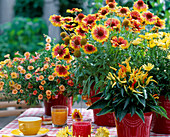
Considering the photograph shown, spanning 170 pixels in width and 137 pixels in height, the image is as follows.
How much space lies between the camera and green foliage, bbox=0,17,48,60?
5004 mm

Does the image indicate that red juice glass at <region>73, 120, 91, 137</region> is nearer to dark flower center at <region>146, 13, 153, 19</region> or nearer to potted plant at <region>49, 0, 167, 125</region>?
potted plant at <region>49, 0, 167, 125</region>

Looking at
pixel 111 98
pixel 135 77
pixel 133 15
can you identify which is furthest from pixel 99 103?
pixel 133 15

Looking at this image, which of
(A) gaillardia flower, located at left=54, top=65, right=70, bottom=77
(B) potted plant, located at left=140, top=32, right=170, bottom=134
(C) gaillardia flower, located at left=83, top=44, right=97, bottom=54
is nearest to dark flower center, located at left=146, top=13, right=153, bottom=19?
(B) potted plant, located at left=140, top=32, right=170, bottom=134

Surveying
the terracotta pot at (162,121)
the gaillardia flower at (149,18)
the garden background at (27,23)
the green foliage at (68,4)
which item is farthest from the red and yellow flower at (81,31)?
the green foliage at (68,4)

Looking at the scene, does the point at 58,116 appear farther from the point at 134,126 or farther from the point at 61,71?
the point at 134,126

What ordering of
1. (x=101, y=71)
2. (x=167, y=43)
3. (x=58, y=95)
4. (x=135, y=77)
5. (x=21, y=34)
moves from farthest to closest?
(x=21, y=34), (x=58, y=95), (x=101, y=71), (x=167, y=43), (x=135, y=77)

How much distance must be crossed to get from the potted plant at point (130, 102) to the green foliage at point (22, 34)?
164 inches

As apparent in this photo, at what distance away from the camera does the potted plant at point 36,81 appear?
135cm

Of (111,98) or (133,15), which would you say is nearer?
(111,98)

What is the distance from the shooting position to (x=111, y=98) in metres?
0.93

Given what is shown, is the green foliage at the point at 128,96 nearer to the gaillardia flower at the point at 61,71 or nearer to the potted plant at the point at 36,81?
the gaillardia flower at the point at 61,71

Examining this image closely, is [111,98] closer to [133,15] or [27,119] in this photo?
[27,119]

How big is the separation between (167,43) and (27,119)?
58 cm

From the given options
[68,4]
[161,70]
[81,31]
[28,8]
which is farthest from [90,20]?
[28,8]
